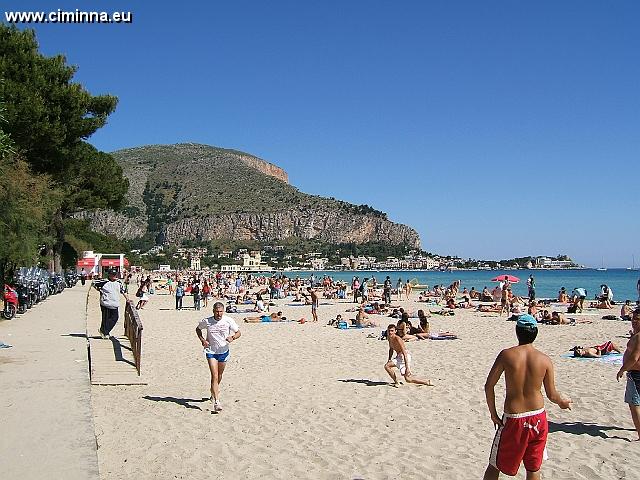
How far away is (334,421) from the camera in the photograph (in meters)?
7.37

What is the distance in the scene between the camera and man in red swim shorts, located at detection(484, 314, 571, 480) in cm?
387

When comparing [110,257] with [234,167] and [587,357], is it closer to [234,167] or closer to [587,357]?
→ [587,357]

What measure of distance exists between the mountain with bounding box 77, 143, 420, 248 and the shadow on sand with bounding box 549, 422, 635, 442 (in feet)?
453

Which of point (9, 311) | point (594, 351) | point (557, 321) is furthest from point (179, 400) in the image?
point (557, 321)

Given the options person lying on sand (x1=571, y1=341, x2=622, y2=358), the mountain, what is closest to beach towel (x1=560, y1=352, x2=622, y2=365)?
person lying on sand (x1=571, y1=341, x2=622, y2=358)

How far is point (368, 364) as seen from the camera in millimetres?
11898

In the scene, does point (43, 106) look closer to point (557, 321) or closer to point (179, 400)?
point (179, 400)

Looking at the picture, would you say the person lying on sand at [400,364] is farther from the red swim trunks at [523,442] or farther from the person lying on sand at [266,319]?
the person lying on sand at [266,319]

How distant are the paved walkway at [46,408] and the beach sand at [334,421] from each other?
38 centimetres

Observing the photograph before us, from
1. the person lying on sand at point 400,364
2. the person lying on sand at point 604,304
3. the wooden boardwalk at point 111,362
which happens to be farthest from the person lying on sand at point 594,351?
the person lying on sand at point 604,304

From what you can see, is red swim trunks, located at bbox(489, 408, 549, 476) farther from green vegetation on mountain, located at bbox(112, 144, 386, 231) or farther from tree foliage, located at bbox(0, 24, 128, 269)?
green vegetation on mountain, located at bbox(112, 144, 386, 231)

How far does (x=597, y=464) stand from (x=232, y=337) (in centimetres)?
420

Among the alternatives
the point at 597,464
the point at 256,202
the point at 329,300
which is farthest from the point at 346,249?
the point at 597,464

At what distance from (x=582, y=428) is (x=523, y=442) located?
3.66 meters
